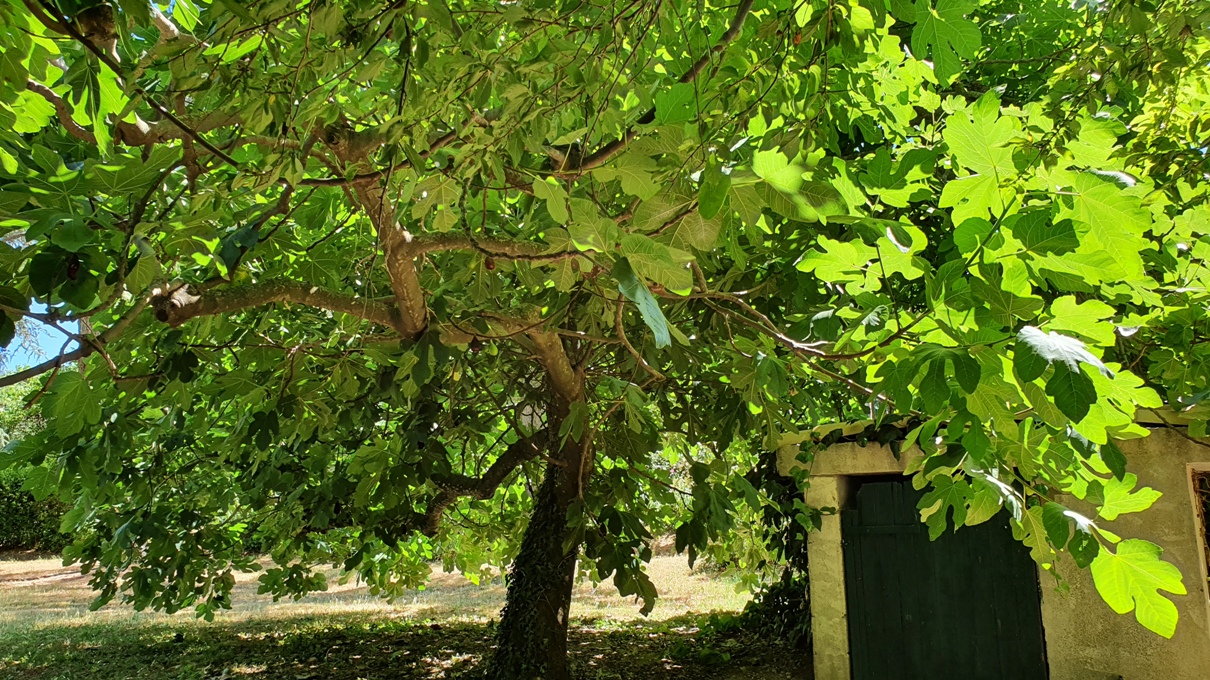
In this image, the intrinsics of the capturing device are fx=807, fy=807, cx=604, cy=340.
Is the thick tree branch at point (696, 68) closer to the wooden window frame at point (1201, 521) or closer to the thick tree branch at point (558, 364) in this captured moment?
the thick tree branch at point (558, 364)

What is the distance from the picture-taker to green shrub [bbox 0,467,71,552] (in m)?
21.0

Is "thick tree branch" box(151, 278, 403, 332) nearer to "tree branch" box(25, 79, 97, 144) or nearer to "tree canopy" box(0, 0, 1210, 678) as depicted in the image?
"tree canopy" box(0, 0, 1210, 678)

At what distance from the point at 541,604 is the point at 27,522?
70.7 feet

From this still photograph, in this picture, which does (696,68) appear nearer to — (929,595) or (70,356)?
(70,356)

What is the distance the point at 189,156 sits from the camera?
2.55 metres

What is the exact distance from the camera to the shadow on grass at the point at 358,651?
7559 millimetres

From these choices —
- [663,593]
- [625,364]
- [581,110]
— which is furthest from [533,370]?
[663,593]

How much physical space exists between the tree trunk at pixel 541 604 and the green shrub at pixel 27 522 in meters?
20.1

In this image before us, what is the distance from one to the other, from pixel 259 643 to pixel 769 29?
9621 millimetres

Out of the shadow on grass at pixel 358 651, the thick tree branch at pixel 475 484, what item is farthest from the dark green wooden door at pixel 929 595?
the thick tree branch at pixel 475 484

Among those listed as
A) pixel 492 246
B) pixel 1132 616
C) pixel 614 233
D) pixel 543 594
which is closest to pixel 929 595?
pixel 1132 616

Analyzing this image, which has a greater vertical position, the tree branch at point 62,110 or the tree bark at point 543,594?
the tree branch at point 62,110

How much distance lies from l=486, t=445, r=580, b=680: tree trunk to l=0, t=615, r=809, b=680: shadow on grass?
4.02 ft

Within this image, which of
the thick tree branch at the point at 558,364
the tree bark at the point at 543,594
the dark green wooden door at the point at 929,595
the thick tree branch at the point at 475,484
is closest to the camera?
the thick tree branch at the point at 558,364
